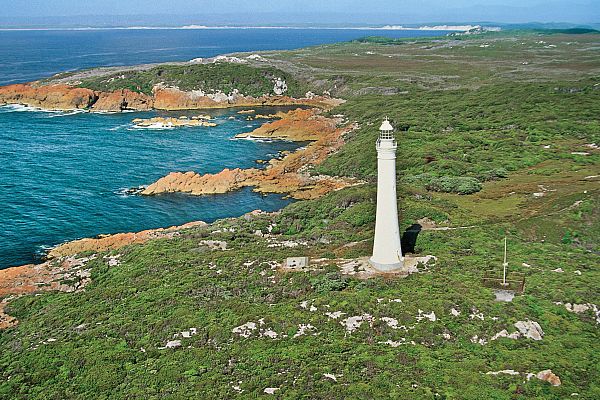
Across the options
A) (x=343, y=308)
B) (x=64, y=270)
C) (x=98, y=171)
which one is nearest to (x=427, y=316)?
(x=343, y=308)

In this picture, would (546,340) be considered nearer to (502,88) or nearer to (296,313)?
(296,313)

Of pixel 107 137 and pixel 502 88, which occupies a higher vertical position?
→ pixel 502 88

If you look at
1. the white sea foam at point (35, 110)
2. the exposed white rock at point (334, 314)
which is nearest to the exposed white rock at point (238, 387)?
the exposed white rock at point (334, 314)

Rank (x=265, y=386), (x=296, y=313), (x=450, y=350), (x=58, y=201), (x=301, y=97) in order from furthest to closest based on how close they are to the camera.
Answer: (x=301, y=97) < (x=58, y=201) < (x=296, y=313) < (x=450, y=350) < (x=265, y=386)

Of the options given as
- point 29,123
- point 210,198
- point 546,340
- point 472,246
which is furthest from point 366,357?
point 29,123

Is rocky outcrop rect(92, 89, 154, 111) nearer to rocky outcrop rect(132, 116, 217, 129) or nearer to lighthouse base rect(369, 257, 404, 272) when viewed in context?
rocky outcrop rect(132, 116, 217, 129)

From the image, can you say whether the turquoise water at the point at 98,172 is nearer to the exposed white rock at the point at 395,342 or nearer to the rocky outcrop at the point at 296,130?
the rocky outcrop at the point at 296,130

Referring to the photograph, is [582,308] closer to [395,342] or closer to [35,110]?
[395,342]
